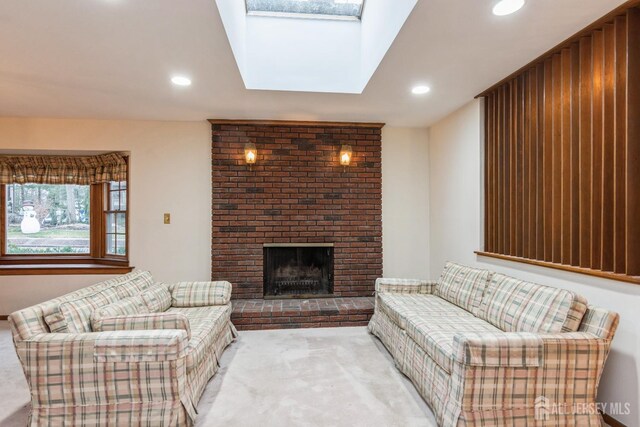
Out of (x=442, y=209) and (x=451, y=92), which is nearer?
(x=451, y=92)

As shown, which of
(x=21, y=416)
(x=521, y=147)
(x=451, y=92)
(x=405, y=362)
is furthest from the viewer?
(x=451, y=92)

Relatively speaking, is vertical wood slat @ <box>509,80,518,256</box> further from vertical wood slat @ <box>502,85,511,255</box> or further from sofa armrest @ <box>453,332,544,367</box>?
sofa armrest @ <box>453,332,544,367</box>

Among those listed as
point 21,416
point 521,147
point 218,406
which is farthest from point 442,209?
point 21,416

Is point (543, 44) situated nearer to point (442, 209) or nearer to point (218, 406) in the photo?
point (442, 209)

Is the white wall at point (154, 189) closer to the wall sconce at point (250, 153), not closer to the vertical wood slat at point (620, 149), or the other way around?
the wall sconce at point (250, 153)

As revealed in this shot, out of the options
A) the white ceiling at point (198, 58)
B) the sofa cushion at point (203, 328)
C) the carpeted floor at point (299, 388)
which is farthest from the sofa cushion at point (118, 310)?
the white ceiling at point (198, 58)

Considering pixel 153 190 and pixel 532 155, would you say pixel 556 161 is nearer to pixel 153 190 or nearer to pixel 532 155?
pixel 532 155

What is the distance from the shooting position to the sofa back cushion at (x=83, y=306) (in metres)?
1.96

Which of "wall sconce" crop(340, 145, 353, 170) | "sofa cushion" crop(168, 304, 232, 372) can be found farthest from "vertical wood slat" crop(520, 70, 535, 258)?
"sofa cushion" crop(168, 304, 232, 372)

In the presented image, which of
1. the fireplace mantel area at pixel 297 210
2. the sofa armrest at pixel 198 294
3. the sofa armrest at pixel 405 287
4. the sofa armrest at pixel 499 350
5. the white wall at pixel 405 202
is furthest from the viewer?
the white wall at pixel 405 202

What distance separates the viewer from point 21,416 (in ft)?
6.88

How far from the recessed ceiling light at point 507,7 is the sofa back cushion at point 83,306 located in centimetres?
304

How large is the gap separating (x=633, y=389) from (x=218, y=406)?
2468 mm

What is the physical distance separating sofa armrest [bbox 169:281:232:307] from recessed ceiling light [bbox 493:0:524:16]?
2996 mm
